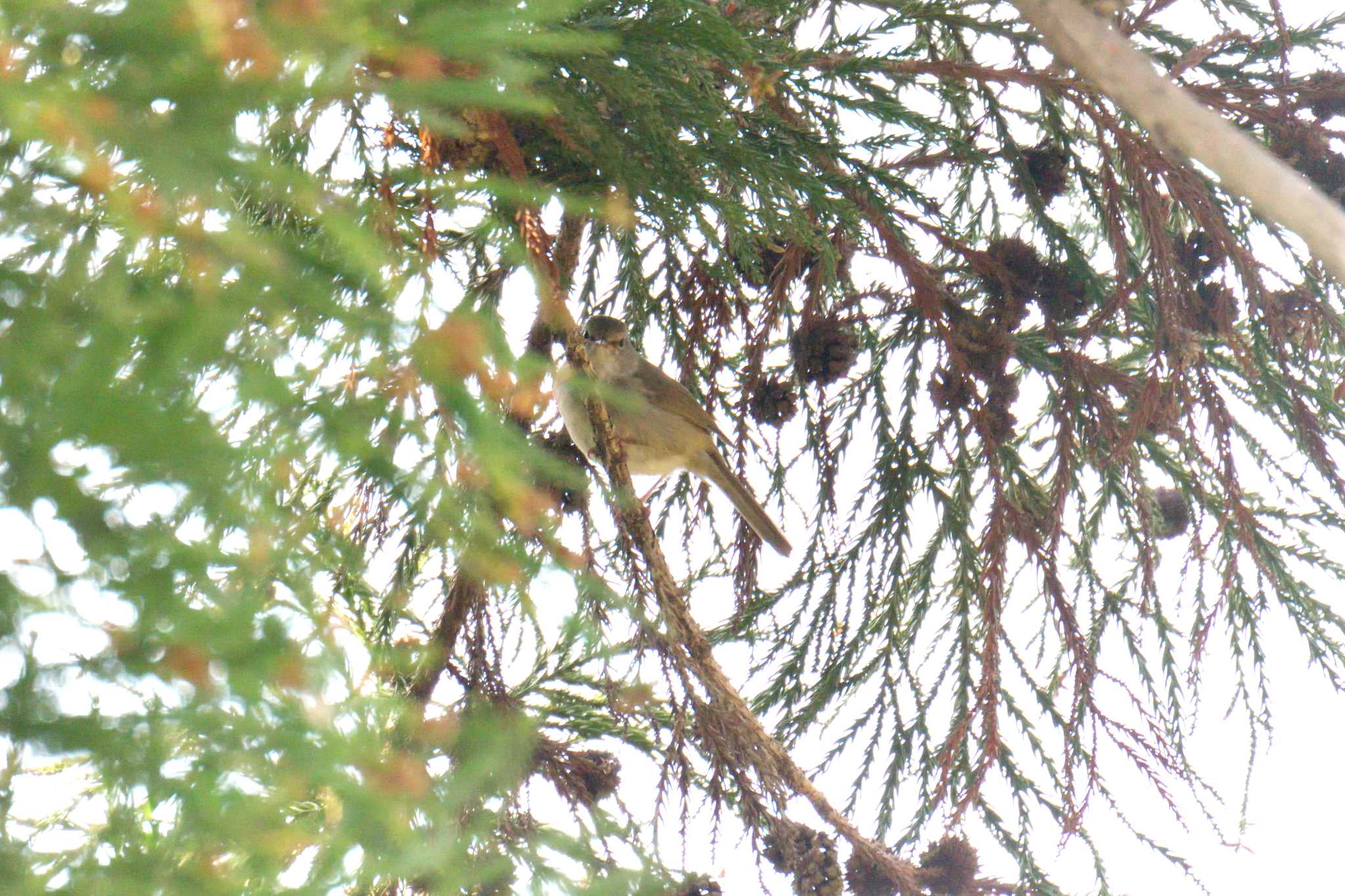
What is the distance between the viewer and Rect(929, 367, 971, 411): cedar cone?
7.27 feet

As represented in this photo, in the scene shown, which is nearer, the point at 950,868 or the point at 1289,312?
the point at 950,868

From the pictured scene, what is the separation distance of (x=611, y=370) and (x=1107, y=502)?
1.67 meters

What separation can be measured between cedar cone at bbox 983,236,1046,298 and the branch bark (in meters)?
0.89

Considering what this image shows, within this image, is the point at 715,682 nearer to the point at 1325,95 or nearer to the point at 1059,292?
the point at 1059,292

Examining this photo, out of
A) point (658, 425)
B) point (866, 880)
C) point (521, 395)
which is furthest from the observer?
point (658, 425)

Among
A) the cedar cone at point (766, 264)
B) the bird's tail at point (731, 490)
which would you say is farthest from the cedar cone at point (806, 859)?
the bird's tail at point (731, 490)

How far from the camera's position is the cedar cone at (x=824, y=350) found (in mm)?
2311

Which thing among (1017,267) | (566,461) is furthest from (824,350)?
(566,461)

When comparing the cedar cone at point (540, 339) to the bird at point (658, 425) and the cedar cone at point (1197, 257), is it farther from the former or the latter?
the cedar cone at point (1197, 257)

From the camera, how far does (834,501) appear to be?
2451mm

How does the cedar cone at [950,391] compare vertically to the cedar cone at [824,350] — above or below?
below

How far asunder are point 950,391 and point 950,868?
0.85m

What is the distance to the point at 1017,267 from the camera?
2.36 metres

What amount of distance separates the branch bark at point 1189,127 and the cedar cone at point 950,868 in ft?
3.51
